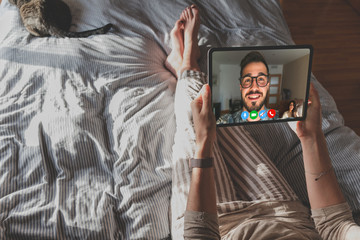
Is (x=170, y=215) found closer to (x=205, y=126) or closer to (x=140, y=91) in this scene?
(x=205, y=126)

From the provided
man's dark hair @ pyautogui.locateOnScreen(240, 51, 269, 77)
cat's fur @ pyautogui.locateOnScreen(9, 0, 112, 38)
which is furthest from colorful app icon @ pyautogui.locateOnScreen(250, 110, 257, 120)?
cat's fur @ pyautogui.locateOnScreen(9, 0, 112, 38)

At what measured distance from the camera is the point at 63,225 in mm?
820

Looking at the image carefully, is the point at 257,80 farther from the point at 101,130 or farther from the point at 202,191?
the point at 101,130

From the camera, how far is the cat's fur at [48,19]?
4.16 feet

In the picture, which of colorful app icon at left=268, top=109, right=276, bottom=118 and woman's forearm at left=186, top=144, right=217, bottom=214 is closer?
woman's forearm at left=186, top=144, right=217, bottom=214

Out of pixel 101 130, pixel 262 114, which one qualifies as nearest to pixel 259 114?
pixel 262 114

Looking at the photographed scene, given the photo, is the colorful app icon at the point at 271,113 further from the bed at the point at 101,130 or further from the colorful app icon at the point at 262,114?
the bed at the point at 101,130

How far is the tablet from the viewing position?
853mm

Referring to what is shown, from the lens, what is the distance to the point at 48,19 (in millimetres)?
1271

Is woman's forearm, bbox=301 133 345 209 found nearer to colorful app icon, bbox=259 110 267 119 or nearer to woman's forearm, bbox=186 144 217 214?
colorful app icon, bbox=259 110 267 119

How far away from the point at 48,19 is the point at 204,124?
0.88m

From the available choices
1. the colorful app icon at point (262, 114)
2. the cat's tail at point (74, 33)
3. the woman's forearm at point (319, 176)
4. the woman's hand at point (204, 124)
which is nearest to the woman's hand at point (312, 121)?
the woman's forearm at point (319, 176)

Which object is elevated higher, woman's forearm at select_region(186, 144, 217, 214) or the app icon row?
the app icon row

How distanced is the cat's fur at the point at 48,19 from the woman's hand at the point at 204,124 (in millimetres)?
700
